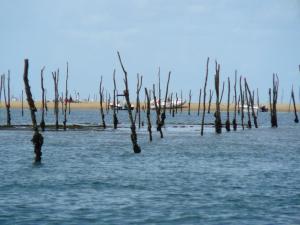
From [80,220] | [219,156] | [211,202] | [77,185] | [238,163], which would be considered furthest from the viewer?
[219,156]

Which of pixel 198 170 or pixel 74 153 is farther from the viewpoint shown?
pixel 74 153

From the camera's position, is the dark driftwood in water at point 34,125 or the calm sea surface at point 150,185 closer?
the calm sea surface at point 150,185

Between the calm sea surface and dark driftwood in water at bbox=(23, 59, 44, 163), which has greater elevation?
dark driftwood in water at bbox=(23, 59, 44, 163)

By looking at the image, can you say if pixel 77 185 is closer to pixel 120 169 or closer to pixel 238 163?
pixel 120 169

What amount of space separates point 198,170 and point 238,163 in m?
4.23

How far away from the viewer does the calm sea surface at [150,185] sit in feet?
62.6

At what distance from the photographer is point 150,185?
83.0 ft

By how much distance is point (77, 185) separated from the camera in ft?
82.4

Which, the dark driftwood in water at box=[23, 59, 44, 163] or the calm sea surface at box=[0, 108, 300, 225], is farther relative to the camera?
the dark driftwood in water at box=[23, 59, 44, 163]

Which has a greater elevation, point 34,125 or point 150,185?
point 34,125

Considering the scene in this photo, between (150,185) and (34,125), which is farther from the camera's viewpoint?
(34,125)

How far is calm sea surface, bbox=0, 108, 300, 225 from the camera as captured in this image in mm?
19094

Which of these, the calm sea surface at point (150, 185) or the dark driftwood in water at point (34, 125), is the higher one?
the dark driftwood in water at point (34, 125)

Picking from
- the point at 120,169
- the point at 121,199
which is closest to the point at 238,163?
the point at 120,169
